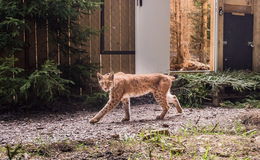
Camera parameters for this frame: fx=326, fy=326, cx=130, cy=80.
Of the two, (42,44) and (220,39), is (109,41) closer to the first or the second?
(42,44)

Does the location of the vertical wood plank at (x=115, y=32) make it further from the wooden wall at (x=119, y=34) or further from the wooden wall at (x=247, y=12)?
the wooden wall at (x=247, y=12)

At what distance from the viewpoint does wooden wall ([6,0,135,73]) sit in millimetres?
4879

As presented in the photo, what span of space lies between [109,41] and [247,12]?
290 centimetres

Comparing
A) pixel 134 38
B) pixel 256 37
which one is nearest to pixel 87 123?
pixel 134 38

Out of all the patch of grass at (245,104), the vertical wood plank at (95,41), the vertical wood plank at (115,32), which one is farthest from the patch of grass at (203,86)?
the vertical wood plank at (95,41)

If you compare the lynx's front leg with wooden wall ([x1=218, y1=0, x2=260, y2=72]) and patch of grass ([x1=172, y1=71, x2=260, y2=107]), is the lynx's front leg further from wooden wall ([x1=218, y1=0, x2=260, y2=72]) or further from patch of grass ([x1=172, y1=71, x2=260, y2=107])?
wooden wall ([x1=218, y1=0, x2=260, y2=72])

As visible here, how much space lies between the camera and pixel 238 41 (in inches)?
252

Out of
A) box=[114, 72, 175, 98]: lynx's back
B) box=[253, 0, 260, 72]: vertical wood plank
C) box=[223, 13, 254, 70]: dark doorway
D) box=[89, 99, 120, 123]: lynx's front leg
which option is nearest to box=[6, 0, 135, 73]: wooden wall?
box=[114, 72, 175, 98]: lynx's back

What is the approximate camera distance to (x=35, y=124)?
3.59m

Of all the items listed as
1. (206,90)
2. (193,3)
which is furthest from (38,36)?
(193,3)

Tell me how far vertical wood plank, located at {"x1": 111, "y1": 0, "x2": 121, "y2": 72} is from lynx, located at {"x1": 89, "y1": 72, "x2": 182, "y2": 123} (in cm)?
184

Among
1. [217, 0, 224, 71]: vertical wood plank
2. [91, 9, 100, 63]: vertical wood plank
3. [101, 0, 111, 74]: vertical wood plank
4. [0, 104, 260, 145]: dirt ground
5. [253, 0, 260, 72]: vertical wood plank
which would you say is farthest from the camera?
[253, 0, 260, 72]: vertical wood plank

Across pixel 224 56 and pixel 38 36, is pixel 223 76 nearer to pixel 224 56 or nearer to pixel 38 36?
pixel 224 56

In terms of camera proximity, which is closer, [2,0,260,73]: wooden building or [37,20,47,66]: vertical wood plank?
[37,20,47,66]: vertical wood plank
